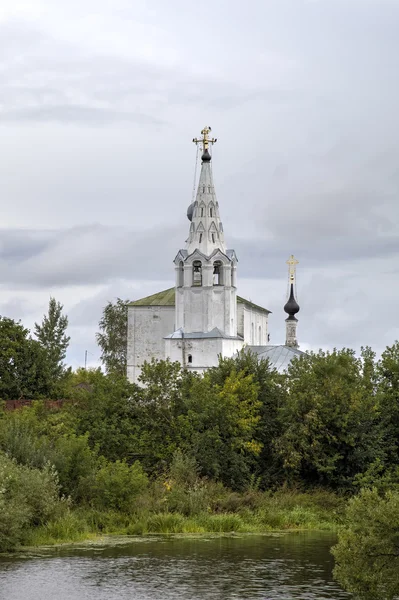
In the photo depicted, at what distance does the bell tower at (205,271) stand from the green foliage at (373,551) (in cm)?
6454

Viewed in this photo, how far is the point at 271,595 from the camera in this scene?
1032 inches

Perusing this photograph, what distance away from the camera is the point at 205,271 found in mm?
87625

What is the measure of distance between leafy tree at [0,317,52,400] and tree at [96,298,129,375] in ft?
129

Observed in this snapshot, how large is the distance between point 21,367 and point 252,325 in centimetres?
4280

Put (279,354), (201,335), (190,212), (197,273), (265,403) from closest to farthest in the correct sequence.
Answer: (265,403), (279,354), (201,335), (197,273), (190,212)

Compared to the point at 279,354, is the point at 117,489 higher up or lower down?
lower down

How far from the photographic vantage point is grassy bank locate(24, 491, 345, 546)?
34.7 m

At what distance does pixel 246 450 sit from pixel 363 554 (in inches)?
954

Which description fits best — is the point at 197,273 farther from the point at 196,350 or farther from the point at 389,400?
the point at 389,400

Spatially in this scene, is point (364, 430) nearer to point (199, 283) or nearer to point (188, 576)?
point (188, 576)

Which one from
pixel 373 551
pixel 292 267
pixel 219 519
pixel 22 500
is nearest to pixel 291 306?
pixel 292 267

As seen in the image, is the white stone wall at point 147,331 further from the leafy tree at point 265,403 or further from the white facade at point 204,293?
the leafy tree at point 265,403

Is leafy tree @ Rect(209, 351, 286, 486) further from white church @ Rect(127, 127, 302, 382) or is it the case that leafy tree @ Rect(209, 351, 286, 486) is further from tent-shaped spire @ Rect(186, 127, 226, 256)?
tent-shaped spire @ Rect(186, 127, 226, 256)

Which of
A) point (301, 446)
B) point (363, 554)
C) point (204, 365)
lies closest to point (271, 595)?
point (363, 554)
